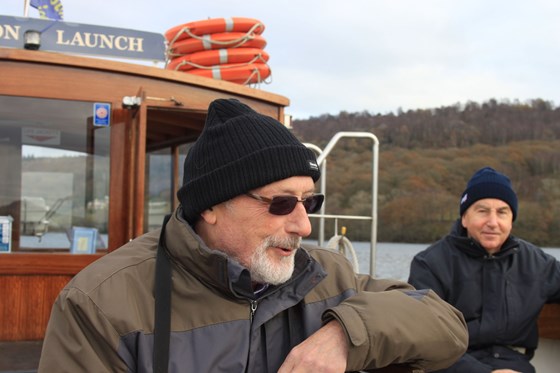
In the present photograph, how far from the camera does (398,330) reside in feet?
5.61

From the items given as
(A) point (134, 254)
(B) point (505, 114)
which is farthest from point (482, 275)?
(B) point (505, 114)

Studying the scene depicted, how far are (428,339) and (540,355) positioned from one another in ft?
7.26

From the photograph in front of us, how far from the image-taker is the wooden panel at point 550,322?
3.36 m

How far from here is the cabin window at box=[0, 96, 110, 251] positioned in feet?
11.5

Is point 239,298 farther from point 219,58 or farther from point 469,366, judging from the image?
point 219,58

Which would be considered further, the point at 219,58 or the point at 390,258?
the point at 390,258

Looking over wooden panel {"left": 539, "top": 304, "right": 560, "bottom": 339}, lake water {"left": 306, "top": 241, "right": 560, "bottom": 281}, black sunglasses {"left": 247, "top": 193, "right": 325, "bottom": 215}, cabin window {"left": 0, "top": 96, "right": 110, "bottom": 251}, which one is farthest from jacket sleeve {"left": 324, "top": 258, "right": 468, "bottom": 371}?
lake water {"left": 306, "top": 241, "right": 560, "bottom": 281}

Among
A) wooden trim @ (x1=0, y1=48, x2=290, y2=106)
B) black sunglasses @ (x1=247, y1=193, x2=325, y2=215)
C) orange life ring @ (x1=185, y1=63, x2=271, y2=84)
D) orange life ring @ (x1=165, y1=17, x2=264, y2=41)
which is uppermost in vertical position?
orange life ring @ (x1=165, y1=17, x2=264, y2=41)

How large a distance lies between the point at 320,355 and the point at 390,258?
77.4 feet

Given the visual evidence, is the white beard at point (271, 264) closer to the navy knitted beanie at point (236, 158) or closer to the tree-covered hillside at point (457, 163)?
the navy knitted beanie at point (236, 158)

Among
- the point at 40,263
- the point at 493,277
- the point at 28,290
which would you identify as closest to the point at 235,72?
the point at 40,263

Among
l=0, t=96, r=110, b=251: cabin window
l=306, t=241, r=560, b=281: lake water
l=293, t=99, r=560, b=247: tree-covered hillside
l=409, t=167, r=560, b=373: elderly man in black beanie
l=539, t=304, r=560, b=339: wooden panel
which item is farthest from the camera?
l=293, t=99, r=560, b=247: tree-covered hillside

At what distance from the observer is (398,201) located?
2641 cm

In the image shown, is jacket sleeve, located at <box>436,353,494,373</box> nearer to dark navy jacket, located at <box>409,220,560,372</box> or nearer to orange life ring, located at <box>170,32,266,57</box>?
dark navy jacket, located at <box>409,220,560,372</box>
